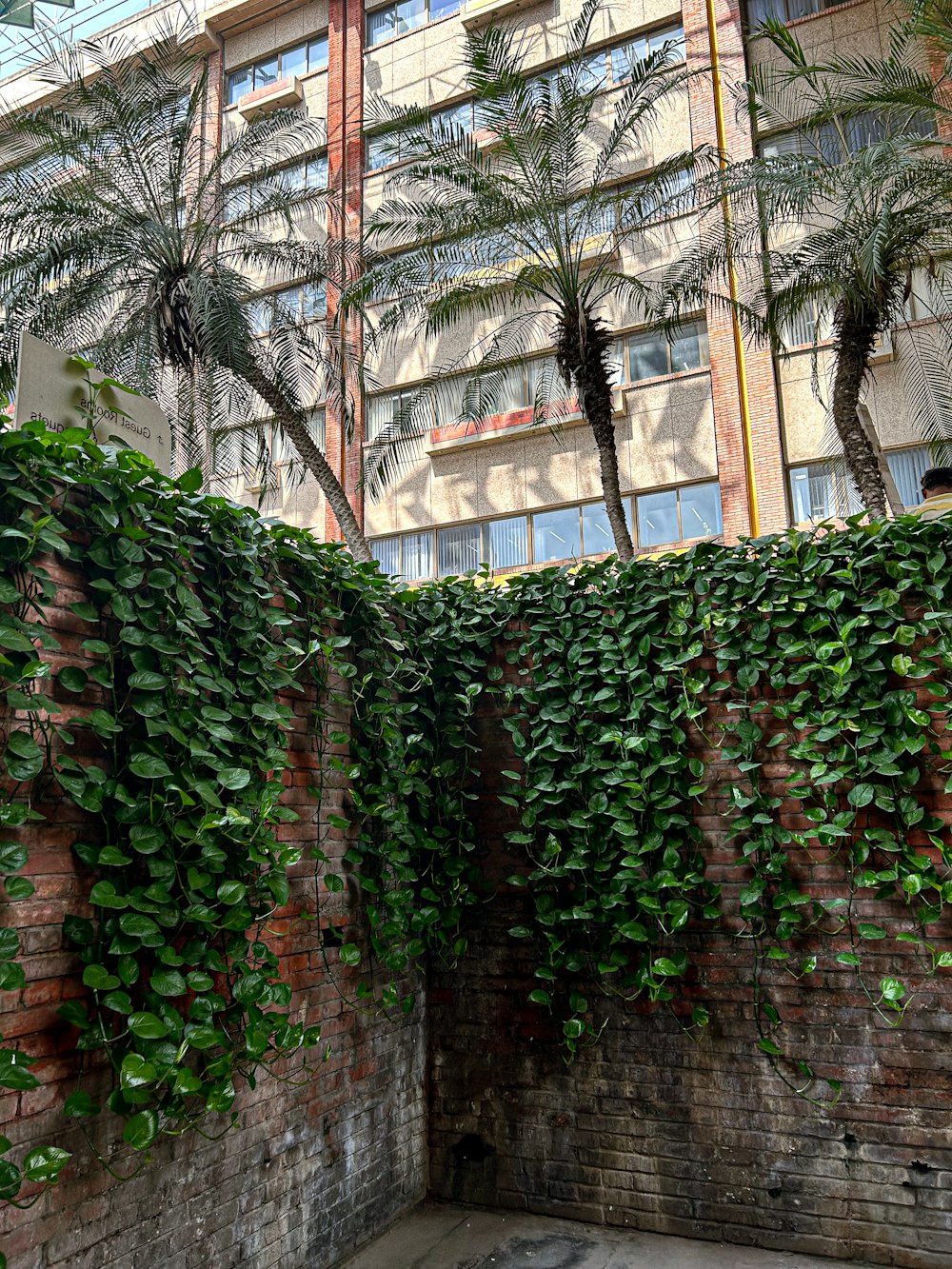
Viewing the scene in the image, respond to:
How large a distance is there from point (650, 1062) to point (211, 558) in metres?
3.12

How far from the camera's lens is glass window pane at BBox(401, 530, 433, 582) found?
52.3ft

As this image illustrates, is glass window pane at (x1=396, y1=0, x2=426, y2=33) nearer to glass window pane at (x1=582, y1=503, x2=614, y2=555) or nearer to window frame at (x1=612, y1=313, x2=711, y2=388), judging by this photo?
window frame at (x1=612, y1=313, x2=711, y2=388)

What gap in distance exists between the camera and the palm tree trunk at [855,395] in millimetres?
7691

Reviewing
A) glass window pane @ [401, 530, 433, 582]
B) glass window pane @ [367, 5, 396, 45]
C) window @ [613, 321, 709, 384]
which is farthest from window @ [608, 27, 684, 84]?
glass window pane @ [401, 530, 433, 582]

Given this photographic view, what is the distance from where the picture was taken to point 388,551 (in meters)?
16.4

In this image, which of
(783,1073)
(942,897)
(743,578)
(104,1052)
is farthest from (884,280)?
(104,1052)

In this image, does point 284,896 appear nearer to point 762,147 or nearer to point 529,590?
point 529,590

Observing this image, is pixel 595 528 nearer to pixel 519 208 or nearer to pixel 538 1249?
pixel 519 208

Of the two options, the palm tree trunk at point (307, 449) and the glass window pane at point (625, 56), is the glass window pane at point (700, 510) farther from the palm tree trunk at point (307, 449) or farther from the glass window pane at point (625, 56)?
the glass window pane at point (625, 56)

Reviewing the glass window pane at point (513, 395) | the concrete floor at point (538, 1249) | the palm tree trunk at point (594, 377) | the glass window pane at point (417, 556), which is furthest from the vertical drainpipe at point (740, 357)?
the concrete floor at point (538, 1249)

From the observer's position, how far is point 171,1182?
9.71 feet

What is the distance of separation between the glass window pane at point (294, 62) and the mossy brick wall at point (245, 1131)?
19.1 m

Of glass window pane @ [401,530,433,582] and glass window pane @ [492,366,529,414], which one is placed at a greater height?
glass window pane @ [492,366,529,414]

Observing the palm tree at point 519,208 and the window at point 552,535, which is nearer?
the palm tree at point 519,208
